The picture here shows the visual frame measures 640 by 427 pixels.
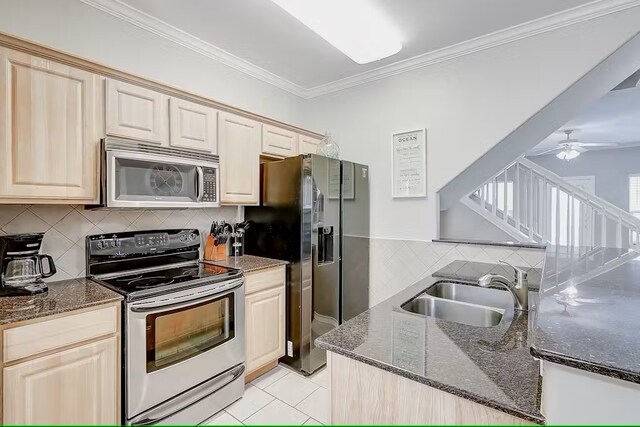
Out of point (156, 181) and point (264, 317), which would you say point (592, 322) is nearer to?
point (264, 317)

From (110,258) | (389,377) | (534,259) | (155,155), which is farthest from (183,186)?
(534,259)

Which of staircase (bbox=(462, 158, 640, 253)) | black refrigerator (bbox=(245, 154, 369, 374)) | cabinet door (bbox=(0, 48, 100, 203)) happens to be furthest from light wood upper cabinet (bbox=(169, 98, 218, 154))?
staircase (bbox=(462, 158, 640, 253))

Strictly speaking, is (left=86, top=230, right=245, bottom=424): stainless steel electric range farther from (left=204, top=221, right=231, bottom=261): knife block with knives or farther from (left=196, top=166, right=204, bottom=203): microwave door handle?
(left=196, top=166, right=204, bottom=203): microwave door handle

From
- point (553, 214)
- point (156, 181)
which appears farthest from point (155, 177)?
point (553, 214)

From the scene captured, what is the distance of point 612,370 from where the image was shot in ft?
2.23

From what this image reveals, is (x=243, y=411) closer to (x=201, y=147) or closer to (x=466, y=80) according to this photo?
(x=201, y=147)

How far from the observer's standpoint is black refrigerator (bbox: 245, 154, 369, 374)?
250cm

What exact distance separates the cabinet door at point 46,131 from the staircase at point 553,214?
3271 mm

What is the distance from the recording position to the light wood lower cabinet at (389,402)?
88cm

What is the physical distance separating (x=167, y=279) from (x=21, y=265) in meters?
0.68

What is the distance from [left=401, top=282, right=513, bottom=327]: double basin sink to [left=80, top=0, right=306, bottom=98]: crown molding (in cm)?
247

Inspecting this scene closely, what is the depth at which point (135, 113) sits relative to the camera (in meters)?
1.95

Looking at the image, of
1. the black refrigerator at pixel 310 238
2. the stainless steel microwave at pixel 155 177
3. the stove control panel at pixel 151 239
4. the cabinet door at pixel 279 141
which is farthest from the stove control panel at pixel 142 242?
the cabinet door at pixel 279 141

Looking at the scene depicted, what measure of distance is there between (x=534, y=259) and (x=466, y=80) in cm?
149
